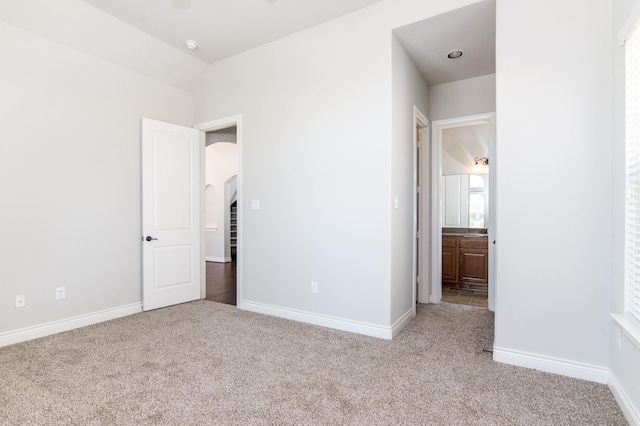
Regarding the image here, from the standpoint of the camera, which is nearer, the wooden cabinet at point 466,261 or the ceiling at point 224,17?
the ceiling at point 224,17

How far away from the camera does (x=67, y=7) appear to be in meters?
2.98

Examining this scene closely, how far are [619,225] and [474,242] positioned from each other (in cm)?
309

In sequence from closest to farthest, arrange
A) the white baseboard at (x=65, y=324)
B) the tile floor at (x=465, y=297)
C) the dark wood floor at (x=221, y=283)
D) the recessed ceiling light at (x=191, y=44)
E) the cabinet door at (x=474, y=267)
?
the white baseboard at (x=65, y=324) → the recessed ceiling light at (x=191, y=44) → the tile floor at (x=465, y=297) → the dark wood floor at (x=221, y=283) → the cabinet door at (x=474, y=267)

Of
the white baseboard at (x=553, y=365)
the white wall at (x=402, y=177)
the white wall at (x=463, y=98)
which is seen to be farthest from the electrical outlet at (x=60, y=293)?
the white wall at (x=463, y=98)

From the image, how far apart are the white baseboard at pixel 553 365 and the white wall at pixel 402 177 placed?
0.91 meters

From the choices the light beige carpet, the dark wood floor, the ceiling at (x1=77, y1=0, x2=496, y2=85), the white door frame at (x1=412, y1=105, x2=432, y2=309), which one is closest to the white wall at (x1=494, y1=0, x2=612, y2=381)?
the light beige carpet

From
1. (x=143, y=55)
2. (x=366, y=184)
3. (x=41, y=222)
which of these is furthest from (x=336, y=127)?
(x=41, y=222)

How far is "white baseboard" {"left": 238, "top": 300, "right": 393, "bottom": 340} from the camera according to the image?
3.05 meters

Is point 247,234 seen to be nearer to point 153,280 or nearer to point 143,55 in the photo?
point 153,280

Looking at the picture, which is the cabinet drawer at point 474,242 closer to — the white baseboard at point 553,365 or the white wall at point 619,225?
the white baseboard at point 553,365

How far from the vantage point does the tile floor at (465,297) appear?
4302 millimetres

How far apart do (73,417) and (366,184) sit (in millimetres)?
2541

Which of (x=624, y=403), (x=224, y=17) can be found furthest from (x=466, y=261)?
(x=224, y=17)

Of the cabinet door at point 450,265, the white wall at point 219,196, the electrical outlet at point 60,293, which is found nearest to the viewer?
the electrical outlet at point 60,293
